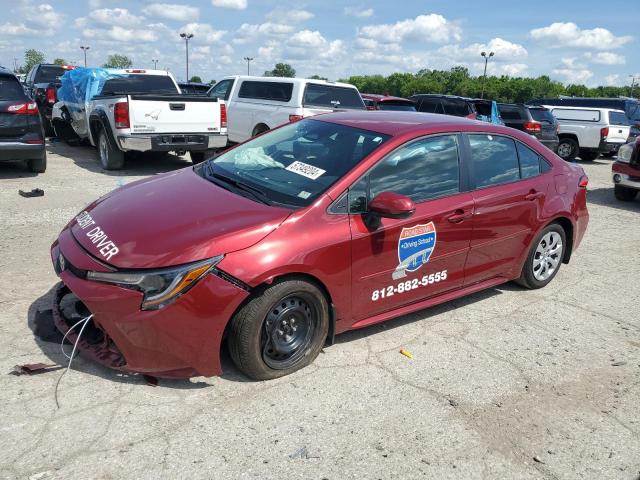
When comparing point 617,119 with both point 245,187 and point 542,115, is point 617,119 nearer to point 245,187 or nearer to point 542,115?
point 542,115

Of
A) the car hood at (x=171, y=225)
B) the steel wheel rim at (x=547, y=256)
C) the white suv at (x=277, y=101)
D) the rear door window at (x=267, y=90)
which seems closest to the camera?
the car hood at (x=171, y=225)

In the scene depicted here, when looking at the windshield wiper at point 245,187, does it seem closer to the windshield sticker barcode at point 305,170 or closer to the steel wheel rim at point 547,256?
the windshield sticker barcode at point 305,170

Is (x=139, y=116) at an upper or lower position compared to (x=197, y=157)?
upper

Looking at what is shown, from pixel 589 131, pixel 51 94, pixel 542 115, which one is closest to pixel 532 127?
pixel 542 115

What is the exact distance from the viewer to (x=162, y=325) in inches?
118

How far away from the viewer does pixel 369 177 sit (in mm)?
3736

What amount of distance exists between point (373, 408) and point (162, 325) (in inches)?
51.7

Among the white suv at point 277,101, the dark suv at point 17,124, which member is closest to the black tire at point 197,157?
the white suv at point 277,101

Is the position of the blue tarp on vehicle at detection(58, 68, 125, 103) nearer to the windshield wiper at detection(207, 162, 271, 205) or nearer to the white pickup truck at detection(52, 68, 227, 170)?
the white pickup truck at detection(52, 68, 227, 170)

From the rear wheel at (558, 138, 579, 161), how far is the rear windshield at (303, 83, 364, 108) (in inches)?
345

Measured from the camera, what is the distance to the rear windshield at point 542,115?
1563cm

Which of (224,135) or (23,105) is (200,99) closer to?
(224,135)

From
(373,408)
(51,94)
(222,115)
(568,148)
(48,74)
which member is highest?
(48,74)

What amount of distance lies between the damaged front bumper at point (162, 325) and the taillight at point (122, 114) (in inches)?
263
